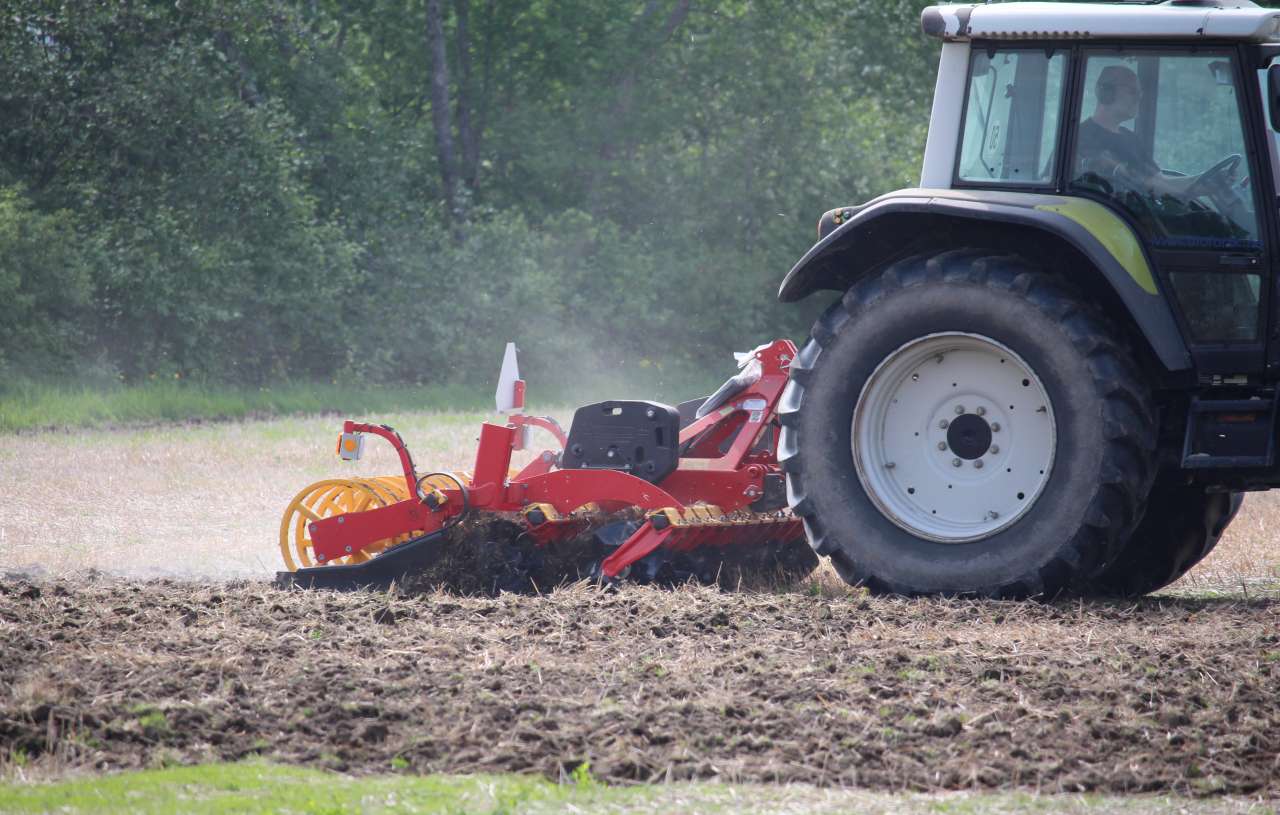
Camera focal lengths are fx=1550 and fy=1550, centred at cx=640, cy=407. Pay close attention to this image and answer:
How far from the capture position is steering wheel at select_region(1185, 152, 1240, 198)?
6.09 meters

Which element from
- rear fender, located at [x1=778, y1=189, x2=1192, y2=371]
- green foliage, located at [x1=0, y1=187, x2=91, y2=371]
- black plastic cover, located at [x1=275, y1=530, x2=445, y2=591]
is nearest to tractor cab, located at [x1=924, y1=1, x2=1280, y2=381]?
rear fender, located at [x1=778, y1=189, x2=1192, y2=371]

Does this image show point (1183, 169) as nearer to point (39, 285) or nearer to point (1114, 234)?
point (1114, 234)

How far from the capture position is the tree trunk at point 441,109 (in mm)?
24094

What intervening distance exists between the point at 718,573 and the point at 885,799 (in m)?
3.15

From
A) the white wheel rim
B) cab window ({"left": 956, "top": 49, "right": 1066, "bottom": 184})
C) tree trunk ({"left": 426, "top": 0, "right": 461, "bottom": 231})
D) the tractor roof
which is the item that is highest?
tree trunk ({"left": 426, "top": 0, "right": 461, "bottom": 231})

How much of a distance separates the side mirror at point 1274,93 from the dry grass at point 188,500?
241 cm

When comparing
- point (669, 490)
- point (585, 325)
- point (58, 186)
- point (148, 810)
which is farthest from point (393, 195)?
point (148, 810)

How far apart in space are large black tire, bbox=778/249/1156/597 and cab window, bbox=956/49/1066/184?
0.41 metres

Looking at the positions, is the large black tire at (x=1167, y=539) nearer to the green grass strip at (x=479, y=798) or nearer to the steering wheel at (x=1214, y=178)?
the steering wheel at (x=1214, y=178)

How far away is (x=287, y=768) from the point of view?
13.3 feet

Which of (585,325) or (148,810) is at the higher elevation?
(585,325)

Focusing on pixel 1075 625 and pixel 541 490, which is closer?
pixel 1075 625

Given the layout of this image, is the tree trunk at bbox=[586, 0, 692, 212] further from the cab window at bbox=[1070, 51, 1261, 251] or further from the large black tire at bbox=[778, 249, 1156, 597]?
the cab window at bbox=[1070, 51, 1261, 251]

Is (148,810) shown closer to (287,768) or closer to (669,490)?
(287,768)
